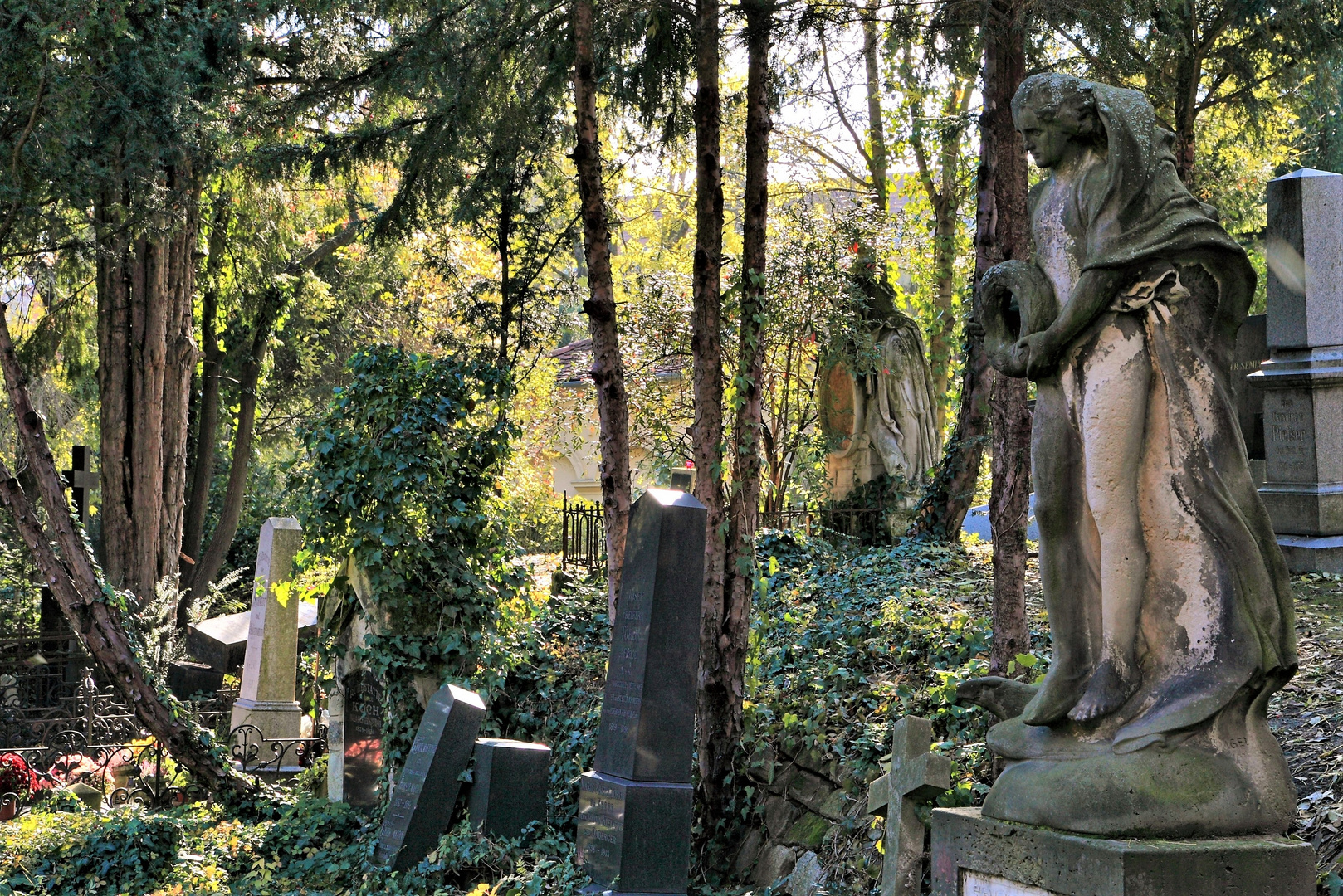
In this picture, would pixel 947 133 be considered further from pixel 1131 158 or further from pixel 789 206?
pixel 1131 158

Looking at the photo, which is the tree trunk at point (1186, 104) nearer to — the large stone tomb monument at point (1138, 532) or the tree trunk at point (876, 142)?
the tree trunk at point (876, 142)

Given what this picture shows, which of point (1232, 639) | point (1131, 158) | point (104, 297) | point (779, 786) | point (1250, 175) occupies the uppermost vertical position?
point (1250, 175)

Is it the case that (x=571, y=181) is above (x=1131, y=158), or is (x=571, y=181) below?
above

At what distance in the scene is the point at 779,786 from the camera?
7.36 m

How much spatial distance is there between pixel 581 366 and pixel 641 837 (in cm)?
1542

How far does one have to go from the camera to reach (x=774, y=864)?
686 centimetres

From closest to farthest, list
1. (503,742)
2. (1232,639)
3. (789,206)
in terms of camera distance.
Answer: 1. (1232,639)
2. (503,742)
3. (789,206)

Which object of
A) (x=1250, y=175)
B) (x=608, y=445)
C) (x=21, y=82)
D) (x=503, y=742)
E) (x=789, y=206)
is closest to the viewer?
(x=503, y=742)

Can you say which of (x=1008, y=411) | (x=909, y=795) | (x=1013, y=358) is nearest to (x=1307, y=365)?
(x=1008, y=411)

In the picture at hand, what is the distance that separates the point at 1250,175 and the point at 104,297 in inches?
652

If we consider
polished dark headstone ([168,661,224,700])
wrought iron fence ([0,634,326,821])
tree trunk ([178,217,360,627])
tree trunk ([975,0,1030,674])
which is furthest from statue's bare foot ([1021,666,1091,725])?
tree trunk ([178,217,360,627])

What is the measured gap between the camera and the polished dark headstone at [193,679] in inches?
590

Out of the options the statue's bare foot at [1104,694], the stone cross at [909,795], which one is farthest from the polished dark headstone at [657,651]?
the statue's bare foot at [1104,694]

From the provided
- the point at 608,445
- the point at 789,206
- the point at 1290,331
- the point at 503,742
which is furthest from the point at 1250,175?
the point at 503,742
